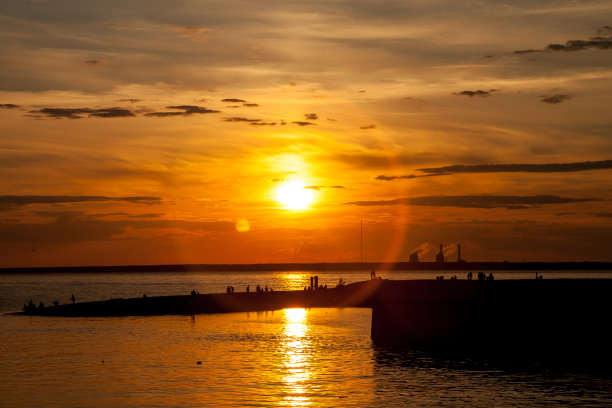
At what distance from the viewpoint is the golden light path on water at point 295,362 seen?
36.5 m

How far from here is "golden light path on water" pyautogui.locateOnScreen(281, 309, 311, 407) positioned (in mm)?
36500

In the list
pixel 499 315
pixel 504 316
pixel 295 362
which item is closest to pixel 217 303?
pixel 295 362

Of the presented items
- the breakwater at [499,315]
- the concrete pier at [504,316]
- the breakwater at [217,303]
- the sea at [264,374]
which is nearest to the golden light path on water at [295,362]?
the sea at [264,374]

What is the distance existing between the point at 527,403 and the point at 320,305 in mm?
69496

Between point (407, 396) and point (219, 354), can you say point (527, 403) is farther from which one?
point (219, 354)

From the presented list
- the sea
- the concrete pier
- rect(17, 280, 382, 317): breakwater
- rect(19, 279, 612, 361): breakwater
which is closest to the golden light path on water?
the sea

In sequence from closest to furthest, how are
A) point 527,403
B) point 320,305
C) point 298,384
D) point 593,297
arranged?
point 527,403
point 298,384
point 593,297
point 320,305

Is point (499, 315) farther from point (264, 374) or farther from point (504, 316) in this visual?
point (264, 374)

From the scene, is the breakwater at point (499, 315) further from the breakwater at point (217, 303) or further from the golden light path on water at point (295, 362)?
the breakwater at point (217, 303)

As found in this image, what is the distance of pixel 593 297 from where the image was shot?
4700 cm

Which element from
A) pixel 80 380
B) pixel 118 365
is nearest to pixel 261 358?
pixel 118 365

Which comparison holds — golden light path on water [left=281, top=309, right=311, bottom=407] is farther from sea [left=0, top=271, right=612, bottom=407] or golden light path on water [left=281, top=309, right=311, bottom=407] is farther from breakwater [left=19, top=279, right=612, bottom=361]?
breakwater [left=19, top=279, right=612, bottom=361]

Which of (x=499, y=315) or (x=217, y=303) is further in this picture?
(x=217, y=303)

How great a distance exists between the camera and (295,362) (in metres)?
49.3
